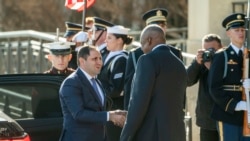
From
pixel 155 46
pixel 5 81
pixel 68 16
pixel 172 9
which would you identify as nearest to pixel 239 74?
pixel 155 46

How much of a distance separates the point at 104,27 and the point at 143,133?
12.9ft

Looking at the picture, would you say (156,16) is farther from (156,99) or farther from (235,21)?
(156,99)

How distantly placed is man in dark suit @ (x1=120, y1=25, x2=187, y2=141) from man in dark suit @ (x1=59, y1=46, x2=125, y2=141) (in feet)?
0.86

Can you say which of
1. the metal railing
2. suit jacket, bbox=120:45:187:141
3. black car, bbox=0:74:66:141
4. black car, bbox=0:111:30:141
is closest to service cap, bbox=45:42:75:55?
black car, bbox=0:74:66:141

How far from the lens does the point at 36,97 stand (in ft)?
31.1

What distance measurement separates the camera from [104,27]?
12070mm

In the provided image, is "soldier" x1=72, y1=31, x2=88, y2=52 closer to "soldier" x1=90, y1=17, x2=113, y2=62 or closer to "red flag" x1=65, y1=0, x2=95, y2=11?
"soldier" x1=90, y1=17, x2=113, y2=62

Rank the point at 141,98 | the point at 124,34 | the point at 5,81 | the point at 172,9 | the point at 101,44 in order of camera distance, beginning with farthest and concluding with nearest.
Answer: the point at 172,9
the point at 101,44
the point at 124,34
the point at 5,81
the point at 141,98

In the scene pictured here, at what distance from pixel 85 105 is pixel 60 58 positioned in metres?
2.36

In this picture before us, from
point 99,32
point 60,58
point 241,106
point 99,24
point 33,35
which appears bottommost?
point 241,106

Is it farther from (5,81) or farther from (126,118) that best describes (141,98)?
(5,81)

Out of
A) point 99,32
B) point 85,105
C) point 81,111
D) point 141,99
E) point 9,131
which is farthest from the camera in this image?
point 99,32

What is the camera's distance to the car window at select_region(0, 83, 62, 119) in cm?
947

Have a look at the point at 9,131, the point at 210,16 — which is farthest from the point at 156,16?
the point at 9,131
